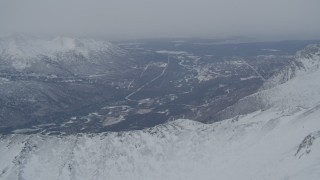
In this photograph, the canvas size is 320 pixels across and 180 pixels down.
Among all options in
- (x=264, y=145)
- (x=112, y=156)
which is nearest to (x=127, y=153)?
(x=112, y=156)

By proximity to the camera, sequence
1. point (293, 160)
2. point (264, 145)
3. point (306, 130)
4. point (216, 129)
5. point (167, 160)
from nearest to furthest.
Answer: point (293, 160)
point (306, 130)
point (264, 145)
point (167, 160)
point (216, 129)

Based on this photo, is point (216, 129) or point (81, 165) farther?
point (216, 129)

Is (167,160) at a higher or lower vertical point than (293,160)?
lower

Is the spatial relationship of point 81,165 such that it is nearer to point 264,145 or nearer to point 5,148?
point 5,148

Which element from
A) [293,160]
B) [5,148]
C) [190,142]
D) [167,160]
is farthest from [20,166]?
[293,160]

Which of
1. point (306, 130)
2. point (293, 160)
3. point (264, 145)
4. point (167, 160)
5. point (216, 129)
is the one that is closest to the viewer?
point (293, 160)

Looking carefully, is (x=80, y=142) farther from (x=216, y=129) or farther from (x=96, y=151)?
(x=216, y=129)
